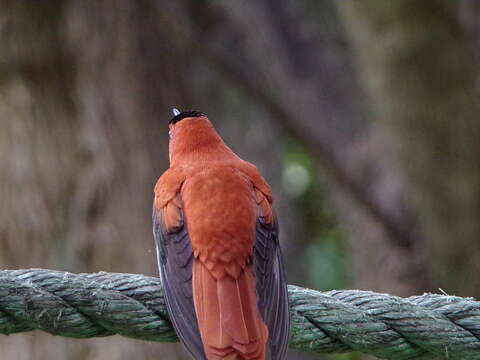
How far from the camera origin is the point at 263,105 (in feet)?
30.5

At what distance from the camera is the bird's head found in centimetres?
Result: 446

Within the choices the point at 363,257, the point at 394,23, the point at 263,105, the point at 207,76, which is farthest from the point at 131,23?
the point at 207,76

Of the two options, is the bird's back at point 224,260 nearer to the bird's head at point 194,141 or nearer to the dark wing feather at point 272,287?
the dark wing feather at point 272,287

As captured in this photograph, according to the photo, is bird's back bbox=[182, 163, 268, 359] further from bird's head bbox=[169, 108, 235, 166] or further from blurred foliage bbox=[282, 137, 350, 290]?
blurred foliage bbox=[282, 137, 350, 290]

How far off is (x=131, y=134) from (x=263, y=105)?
5.09 feet

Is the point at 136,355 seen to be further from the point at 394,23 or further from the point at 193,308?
the point at 193,308

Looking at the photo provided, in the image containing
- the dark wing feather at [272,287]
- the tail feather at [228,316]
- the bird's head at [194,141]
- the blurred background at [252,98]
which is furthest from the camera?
the blurred background at [252,98]

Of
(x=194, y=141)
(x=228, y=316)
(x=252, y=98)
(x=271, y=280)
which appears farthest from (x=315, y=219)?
(x=228, y=316)

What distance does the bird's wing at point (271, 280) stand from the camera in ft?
11.8

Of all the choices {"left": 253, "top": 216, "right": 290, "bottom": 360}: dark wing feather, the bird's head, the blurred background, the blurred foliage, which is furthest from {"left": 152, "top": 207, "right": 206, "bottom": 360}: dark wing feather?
the blurred foliage

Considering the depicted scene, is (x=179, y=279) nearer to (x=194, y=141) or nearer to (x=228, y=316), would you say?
(x=228, y=316)

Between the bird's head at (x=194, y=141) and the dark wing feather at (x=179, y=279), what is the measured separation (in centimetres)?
41

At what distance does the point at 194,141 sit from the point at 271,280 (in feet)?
3.18

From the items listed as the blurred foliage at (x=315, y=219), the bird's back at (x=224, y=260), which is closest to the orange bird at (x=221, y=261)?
the bird's back at (x=224, y=260)
